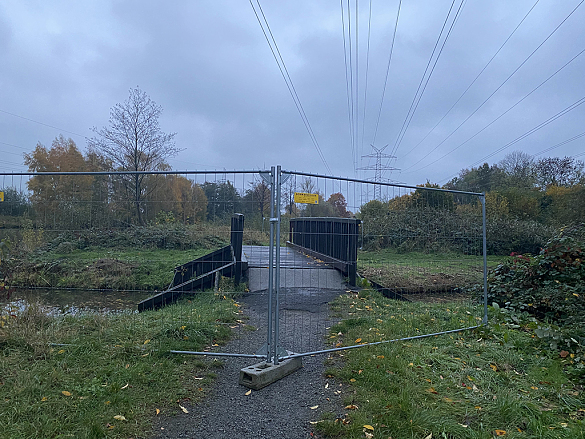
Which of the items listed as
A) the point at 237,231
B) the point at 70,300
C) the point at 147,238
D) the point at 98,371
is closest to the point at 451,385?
the point at 237,231

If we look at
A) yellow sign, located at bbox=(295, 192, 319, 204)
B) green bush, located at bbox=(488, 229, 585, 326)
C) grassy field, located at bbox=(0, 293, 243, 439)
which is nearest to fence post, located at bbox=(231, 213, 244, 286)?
yellow sign, located at bbox=(295, 192, 319, 204)

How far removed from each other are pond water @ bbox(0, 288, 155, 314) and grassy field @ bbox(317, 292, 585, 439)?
2.82 m

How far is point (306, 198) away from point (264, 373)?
1.92m

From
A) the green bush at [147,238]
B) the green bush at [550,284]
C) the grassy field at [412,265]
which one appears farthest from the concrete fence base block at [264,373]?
the green bush at [550,284]

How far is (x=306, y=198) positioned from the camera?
438 cm

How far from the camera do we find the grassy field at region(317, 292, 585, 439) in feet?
9.30

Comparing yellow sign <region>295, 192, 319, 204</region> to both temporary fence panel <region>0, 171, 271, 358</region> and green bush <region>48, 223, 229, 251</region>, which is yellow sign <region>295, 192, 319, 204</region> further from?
green bush <region>48, 223, 229, 251</region>

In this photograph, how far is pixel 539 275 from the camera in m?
7.41

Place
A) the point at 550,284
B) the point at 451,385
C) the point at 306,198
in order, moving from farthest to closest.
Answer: the point at 550,284 → the point at 306,198 → the point at 451,385

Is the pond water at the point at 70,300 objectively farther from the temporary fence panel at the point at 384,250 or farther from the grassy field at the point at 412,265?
the grassy field at the point at 412,265

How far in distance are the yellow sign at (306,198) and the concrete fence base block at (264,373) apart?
1.77 meters

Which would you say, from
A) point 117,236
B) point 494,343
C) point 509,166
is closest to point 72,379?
point 117,236

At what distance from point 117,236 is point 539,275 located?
7.56 m

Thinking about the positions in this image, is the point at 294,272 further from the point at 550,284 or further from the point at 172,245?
the point at 550,284
